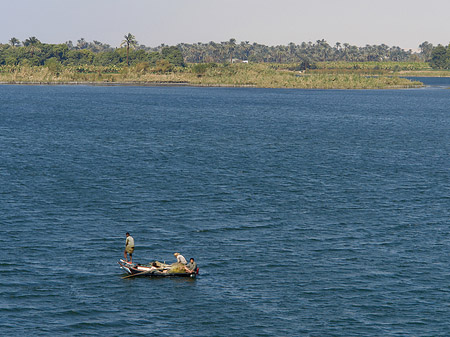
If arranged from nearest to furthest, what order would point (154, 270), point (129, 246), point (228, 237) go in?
1. point (154, 270)
2. point (129, 246)
3. point (228, 237)

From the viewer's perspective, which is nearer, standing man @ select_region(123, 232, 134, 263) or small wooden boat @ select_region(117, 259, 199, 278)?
small wooden boat @ select_region(117, 259, 199, 278)

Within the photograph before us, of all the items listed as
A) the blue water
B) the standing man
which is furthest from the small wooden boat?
the standing man

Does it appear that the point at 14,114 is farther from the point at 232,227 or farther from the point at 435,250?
the point at 435,250

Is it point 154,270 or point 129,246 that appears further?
point 129,246

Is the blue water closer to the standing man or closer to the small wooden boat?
the small wooden boat

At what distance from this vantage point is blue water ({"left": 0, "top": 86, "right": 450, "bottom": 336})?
41906 mm

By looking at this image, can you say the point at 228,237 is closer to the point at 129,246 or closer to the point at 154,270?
the point at 129,246

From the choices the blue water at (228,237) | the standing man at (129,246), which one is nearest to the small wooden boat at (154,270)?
the blue water at (228,237)

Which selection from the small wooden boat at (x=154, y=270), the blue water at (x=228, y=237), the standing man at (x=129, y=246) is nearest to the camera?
the blue water at (x=228, y=237)

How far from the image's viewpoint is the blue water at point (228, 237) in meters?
41.9

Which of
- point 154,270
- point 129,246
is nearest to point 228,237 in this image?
point 129,246

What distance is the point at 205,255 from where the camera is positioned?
52719 millimetres

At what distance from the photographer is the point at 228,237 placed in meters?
57.4

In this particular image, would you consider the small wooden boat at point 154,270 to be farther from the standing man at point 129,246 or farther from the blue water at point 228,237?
the standing man at point 129,246
